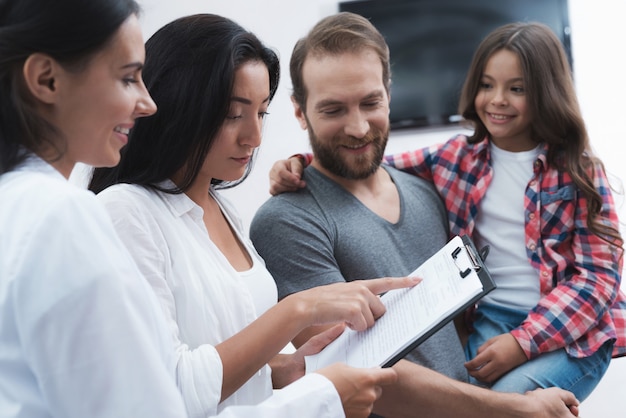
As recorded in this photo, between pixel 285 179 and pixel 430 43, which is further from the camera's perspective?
pixel 430 43

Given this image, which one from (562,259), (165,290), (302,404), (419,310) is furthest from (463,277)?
(562,259)

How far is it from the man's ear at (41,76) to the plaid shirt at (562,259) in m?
1.17

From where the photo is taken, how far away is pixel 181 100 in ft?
3.96

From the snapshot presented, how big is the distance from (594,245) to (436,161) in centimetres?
46

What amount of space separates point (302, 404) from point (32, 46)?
574 mm

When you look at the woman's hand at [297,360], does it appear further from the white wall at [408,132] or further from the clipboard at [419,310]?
the white wall at [408,132]

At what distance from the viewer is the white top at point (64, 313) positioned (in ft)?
2.43

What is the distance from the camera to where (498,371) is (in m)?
1.60

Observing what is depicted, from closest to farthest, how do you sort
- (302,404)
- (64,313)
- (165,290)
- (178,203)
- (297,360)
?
(64,313), (302,404), (165,290), (178,203), (297,360)

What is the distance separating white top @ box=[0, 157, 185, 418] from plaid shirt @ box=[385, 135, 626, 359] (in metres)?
1.08

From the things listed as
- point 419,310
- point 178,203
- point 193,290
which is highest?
point 178,203

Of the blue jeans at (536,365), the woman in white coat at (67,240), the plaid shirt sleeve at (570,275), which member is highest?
the woman in white coat at (67,240)

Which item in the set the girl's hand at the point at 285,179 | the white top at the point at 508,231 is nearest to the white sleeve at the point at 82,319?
the girl's hand at the point at 285,179

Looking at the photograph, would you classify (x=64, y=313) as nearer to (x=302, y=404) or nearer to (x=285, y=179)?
(x=302, y=404)
